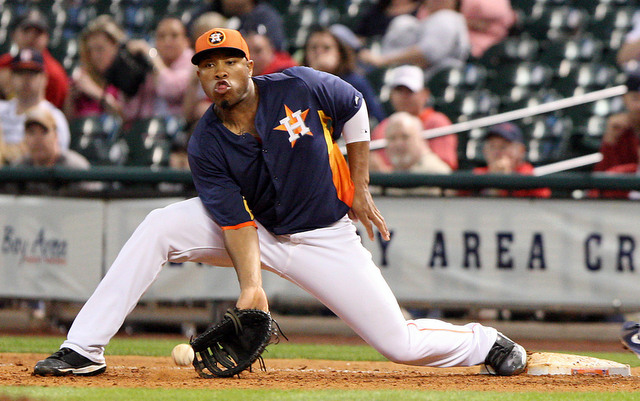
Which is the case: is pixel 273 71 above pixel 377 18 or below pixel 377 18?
below

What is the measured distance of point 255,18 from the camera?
857 cm

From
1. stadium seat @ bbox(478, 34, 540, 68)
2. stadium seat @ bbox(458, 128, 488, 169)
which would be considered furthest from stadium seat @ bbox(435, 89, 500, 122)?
stadium seat @ bbox(478, 34, 540, 68)

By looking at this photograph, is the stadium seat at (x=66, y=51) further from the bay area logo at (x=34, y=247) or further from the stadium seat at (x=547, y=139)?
the stadium seat at (x=547, y=139)

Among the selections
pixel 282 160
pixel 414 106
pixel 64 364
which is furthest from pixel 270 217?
pixel 414 106

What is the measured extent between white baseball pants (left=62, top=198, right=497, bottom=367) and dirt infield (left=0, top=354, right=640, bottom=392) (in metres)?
0.15

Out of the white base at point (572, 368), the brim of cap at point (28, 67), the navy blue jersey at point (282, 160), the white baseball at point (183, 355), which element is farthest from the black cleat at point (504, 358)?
the brim of cap at point (28, 67)

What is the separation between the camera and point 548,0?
973 cm

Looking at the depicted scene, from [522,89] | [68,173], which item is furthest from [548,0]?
[68,173]

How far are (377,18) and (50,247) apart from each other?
449 cm

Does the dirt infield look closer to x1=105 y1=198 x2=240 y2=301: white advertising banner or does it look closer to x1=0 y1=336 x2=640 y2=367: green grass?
x1=0 y1=336 x2=640 y2=367: green grass

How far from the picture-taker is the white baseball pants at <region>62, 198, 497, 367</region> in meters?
3.80

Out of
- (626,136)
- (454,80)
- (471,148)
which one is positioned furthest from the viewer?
(454,80)

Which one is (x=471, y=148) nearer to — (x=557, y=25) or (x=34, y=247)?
(x=557, y=25)

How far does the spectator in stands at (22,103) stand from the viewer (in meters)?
7.51
